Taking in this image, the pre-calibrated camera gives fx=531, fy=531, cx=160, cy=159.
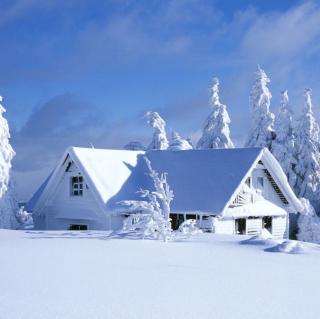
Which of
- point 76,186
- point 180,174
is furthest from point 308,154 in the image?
point 76,186

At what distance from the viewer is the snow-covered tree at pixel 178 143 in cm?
4539

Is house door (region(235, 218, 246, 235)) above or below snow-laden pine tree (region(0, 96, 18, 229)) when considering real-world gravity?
below

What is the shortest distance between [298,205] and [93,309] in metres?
24.5

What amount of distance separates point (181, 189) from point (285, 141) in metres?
21.9

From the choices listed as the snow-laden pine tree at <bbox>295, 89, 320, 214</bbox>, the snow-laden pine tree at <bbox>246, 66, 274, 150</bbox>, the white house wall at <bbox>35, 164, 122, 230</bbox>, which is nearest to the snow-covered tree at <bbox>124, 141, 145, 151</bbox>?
the snow-laden pine tree at <bbox>246, 66, 274, 150</bbox>

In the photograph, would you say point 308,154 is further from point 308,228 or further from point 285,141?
point 308,228

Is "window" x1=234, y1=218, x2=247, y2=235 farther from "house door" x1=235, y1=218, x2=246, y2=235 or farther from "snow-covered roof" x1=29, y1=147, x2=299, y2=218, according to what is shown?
"snow-covered roof" x1=29, y1=147, x2=299, y2=218

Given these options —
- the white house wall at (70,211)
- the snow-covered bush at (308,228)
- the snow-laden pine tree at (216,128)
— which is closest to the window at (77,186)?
the white house wall at (70,211)

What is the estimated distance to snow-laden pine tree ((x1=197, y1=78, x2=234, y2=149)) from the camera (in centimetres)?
4669

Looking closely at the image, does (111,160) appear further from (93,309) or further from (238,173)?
(93,309)

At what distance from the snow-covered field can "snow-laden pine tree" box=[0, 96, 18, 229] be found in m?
11.2

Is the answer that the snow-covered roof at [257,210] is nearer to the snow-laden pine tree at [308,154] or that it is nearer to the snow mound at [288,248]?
the snow mound at [288,248]

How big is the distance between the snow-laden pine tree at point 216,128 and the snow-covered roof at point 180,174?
53.5 feet

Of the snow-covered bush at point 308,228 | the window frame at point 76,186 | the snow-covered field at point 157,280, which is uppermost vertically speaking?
the window frame at point 76,186
